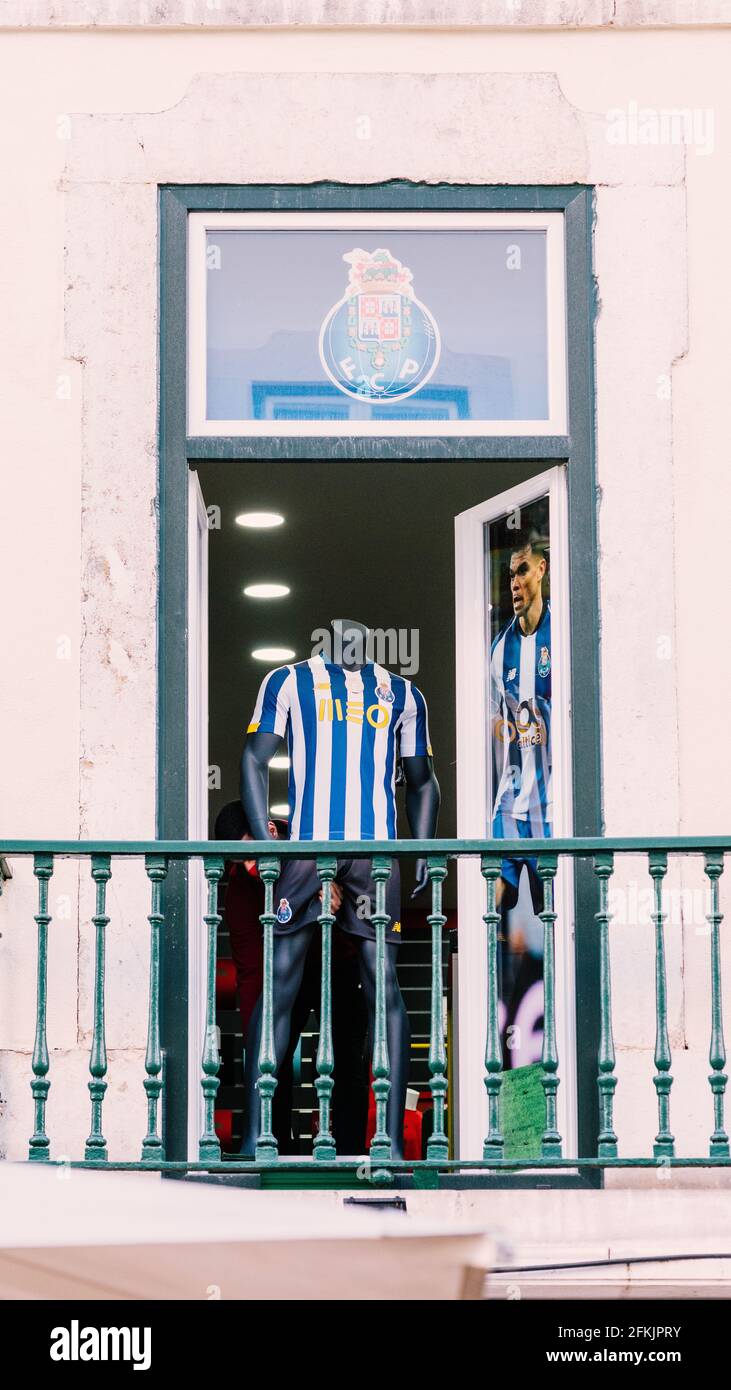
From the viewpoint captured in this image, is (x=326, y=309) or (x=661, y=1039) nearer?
Answer: (x=661, y=1039)

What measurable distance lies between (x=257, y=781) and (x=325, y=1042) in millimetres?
1229

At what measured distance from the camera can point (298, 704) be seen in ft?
26.6

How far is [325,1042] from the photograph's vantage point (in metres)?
6.88

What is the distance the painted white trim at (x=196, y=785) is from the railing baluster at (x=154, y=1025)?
586 mm

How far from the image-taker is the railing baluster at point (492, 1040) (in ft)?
22.5

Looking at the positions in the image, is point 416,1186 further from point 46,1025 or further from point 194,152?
point 194,152

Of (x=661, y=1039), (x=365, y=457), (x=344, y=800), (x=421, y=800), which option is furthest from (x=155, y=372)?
(x=661, y=1039)

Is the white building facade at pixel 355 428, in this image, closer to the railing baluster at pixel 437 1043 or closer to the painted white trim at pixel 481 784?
the painted white trim at pixel 481 784

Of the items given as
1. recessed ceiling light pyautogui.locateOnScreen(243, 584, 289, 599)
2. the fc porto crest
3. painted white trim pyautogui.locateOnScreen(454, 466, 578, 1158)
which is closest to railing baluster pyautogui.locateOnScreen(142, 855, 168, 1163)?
painted white trim pyautogui.locateOnScreen(454, 466, 578, 1158)

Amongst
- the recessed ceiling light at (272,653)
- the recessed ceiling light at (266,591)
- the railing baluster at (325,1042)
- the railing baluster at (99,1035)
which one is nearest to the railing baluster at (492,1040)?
the railing baluster at (325,1042)

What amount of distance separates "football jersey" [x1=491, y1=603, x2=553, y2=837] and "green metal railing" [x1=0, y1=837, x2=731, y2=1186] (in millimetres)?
885

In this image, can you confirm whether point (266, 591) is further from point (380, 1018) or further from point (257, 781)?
point (380, 1018)
